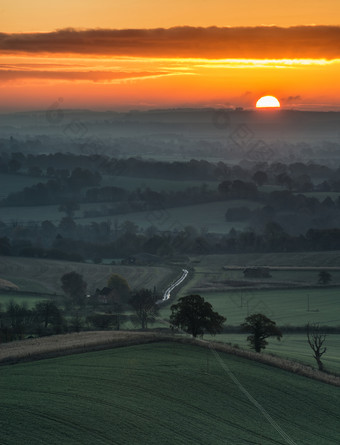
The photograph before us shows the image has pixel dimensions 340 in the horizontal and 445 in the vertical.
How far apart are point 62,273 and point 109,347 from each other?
42.7m

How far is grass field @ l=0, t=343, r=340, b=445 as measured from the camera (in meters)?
21.4

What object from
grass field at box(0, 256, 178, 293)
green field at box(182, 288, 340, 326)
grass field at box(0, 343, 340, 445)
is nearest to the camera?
grass field at box(0, 343, 340, 445)

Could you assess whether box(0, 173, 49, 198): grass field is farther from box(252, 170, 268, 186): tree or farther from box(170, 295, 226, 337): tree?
box(170, 295, 226, 337): tree

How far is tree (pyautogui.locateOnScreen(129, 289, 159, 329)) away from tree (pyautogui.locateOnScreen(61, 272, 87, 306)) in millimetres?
10587

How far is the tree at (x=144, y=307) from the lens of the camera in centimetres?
5228

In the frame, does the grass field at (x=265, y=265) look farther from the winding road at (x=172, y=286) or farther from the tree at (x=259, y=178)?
the tree at (x=259, y=178)

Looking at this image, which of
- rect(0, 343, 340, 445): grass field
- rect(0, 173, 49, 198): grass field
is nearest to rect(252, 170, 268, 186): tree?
rect(0, 173, 49, 198): grass field

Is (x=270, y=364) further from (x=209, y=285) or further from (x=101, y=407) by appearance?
(x=209, y=285)

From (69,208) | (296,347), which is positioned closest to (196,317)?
(296,347)

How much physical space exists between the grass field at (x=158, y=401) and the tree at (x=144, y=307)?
17.0 m

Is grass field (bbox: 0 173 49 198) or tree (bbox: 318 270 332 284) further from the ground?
grass field (bbox: 0 173 49 198)

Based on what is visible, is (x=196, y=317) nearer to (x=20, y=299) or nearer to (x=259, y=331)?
(x=259, y=331)

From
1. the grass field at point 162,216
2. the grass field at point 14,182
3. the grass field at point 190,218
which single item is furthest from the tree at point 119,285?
the grass field at point 14,182

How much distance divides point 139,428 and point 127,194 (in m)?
115
